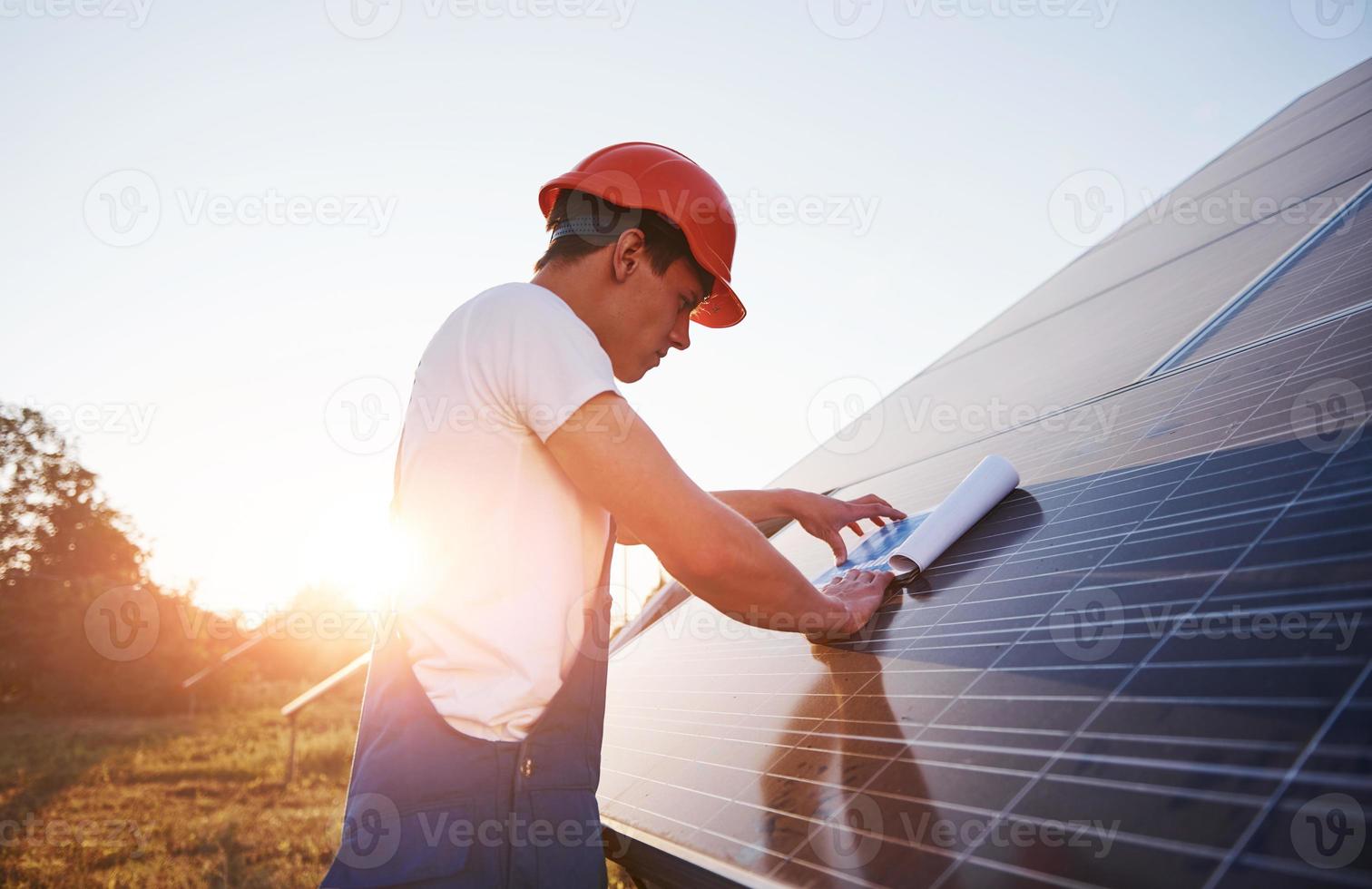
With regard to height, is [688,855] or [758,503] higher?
[758,503]

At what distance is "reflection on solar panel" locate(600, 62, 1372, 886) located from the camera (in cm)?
85

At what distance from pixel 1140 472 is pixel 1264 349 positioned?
844 mm

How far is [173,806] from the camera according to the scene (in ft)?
29.8

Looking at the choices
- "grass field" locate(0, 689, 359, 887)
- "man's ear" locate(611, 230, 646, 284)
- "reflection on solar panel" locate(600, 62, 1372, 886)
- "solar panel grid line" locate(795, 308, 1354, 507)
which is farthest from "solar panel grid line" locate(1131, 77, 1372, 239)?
"grass field" locate(0, 689, 359, 887)

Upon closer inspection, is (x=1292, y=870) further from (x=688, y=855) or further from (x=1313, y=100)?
(x=1313, y=100)

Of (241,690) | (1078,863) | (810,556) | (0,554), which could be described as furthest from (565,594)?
(0,554)

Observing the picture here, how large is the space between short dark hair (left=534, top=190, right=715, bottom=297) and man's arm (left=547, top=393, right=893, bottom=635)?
0.65m

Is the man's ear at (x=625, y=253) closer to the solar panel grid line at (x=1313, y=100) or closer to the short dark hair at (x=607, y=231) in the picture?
the short dark hair at (x=607, y=231)

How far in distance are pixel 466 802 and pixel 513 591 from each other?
0.43 m

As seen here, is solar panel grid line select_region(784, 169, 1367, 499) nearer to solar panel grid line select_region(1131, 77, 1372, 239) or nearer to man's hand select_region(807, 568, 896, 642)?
man's hand select_region(807, 568, 896, 642)

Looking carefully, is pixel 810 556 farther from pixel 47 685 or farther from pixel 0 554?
pixel 0 554

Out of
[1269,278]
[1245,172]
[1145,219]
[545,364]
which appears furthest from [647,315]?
[1145,219]

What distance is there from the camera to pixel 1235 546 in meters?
1.34

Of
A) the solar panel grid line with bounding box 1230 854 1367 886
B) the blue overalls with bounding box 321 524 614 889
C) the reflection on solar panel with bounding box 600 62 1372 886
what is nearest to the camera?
the solar panel grid line with bounding box 1230 854 1367 886
